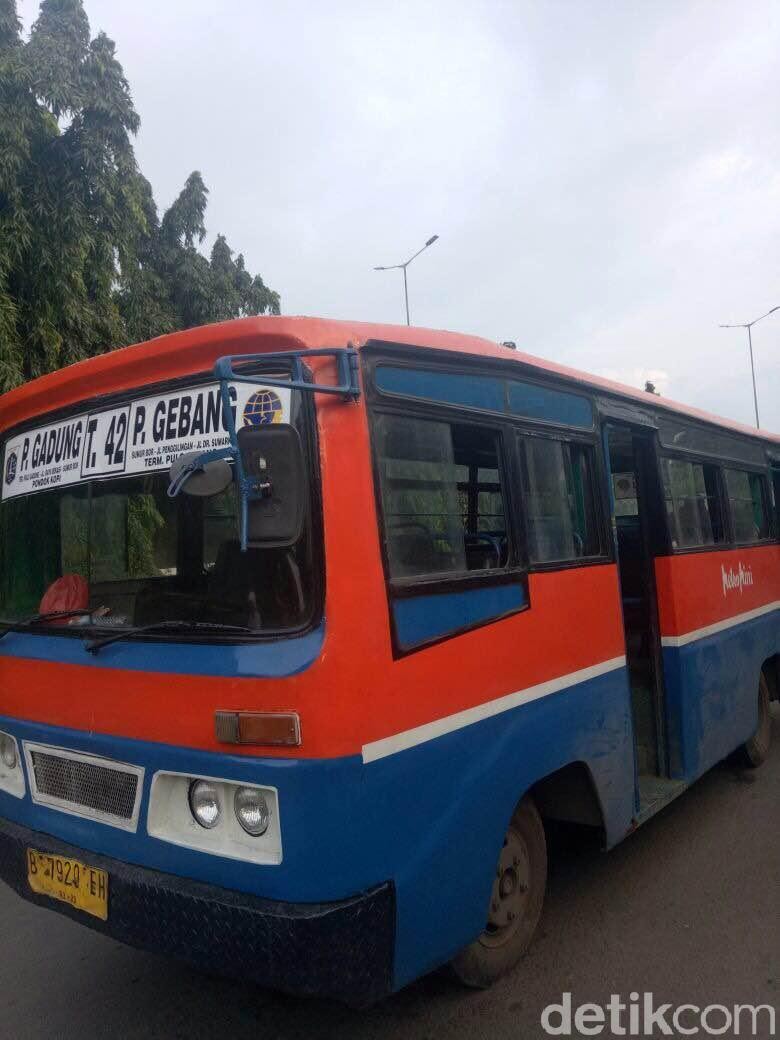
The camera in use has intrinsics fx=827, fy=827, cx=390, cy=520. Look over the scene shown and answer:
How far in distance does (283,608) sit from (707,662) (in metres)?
3.28

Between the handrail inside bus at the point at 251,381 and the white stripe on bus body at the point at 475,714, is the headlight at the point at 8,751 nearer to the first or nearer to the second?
the handrail inside bus at the point at 251,381

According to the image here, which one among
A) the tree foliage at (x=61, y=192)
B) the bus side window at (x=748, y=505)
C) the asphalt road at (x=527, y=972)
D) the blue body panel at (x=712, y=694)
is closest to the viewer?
the asphalt road at (x=527, y=972)

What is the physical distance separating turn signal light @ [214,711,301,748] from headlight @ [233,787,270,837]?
0.15 meters

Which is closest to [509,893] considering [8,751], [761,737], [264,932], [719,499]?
[264,932]

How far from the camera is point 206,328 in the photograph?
2.65 m

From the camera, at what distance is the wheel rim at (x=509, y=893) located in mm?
3207

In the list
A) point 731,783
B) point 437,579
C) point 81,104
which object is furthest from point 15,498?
point 81,104

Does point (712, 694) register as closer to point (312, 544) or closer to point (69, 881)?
point (312, 544)

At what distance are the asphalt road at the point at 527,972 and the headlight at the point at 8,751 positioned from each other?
3.07ft

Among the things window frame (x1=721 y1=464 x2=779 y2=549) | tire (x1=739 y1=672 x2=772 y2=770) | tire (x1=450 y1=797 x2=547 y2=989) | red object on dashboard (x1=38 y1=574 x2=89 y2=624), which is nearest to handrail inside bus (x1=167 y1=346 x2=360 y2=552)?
red object on dashboard (x1=38 y1=574 x2=89 y2=624)

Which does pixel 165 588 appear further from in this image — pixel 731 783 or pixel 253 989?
pixel 731 783

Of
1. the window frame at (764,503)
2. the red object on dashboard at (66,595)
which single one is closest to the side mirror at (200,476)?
the red object on dashboard at (66,595)

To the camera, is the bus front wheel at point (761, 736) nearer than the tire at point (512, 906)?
No

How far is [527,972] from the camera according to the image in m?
3.30
